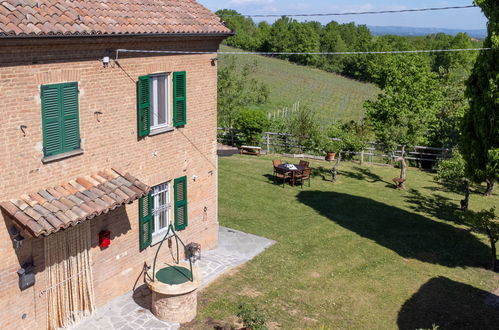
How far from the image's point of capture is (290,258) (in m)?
14.6

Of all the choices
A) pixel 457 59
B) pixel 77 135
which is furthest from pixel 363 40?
pixel 77 135

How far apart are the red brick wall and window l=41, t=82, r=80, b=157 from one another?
5.4 inches

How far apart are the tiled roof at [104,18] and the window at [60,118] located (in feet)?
3.55

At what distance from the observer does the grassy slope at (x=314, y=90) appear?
58.1m

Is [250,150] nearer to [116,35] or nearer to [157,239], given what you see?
[157,239]

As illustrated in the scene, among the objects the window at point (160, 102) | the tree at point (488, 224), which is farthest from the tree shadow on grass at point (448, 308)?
the window at point (160, 102)

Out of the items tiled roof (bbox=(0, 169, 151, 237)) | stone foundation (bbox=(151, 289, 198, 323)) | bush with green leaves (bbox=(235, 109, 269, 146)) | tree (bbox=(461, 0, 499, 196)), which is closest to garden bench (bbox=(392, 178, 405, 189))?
tree (bbox=(461, 0, 499, 196))

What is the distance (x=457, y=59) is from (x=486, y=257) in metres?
79.1

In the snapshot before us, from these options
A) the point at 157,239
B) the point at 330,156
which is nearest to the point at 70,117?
the point at 157,239

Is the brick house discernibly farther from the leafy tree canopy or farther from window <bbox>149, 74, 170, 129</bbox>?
Result: the leafy tree canopy

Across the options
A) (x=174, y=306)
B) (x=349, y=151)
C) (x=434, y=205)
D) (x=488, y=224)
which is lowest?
(x=434, y=205)

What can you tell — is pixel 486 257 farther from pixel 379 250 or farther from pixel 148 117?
pixel 148 117

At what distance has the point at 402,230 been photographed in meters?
17.3

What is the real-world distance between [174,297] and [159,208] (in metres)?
2.57
